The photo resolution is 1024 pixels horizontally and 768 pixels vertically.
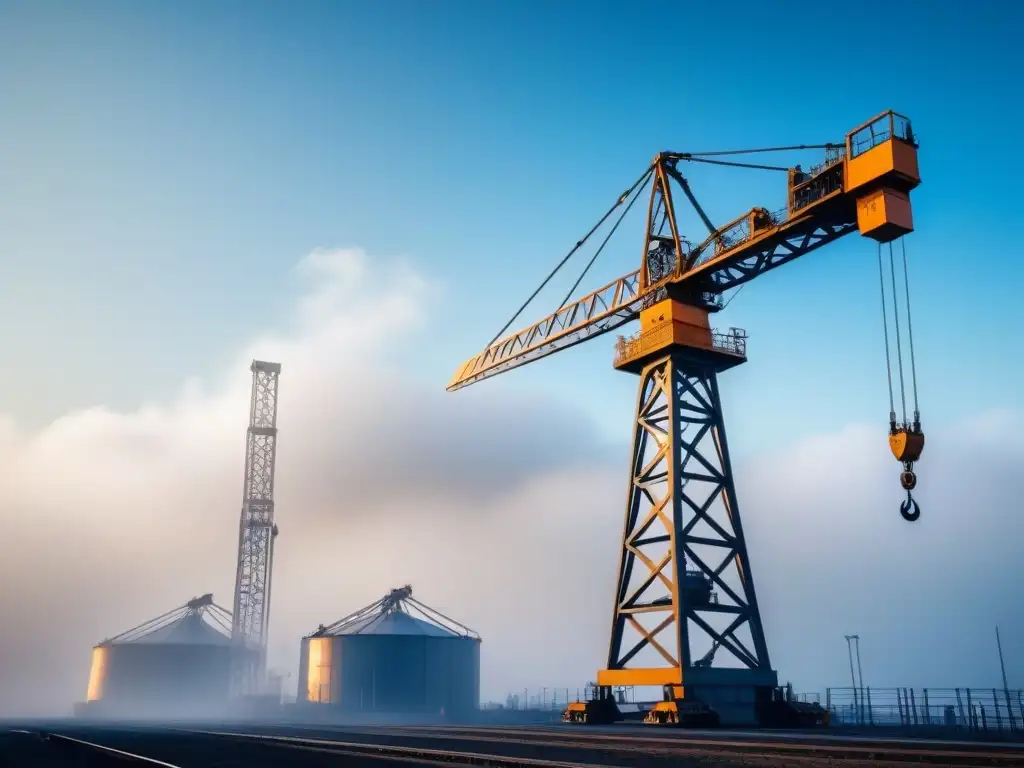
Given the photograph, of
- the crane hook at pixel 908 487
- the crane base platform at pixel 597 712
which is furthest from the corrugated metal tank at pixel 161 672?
the crane hook at pixel 908 487

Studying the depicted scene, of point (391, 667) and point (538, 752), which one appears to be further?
point (391, 667)

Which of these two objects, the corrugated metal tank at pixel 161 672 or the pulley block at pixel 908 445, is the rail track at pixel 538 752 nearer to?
the pulley block at pixel 908 445

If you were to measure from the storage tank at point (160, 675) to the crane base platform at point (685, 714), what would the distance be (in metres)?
62.4

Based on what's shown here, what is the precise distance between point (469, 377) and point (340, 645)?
98.6 ft

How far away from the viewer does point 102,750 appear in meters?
25.3

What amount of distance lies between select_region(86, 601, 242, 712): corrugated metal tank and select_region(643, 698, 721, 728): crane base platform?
64005 mm

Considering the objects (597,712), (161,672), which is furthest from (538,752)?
(161,672)

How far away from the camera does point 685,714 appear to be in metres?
34.8

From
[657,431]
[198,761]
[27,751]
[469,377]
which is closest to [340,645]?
[469,377]

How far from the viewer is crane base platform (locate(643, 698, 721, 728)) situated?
3450cm

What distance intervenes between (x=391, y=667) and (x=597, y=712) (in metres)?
34.8

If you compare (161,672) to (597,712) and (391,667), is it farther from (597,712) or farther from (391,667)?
(597,712)

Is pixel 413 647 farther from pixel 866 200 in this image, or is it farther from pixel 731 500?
pixel 866 200

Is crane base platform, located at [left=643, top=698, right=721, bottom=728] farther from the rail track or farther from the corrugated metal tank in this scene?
the corrugated metal tank
